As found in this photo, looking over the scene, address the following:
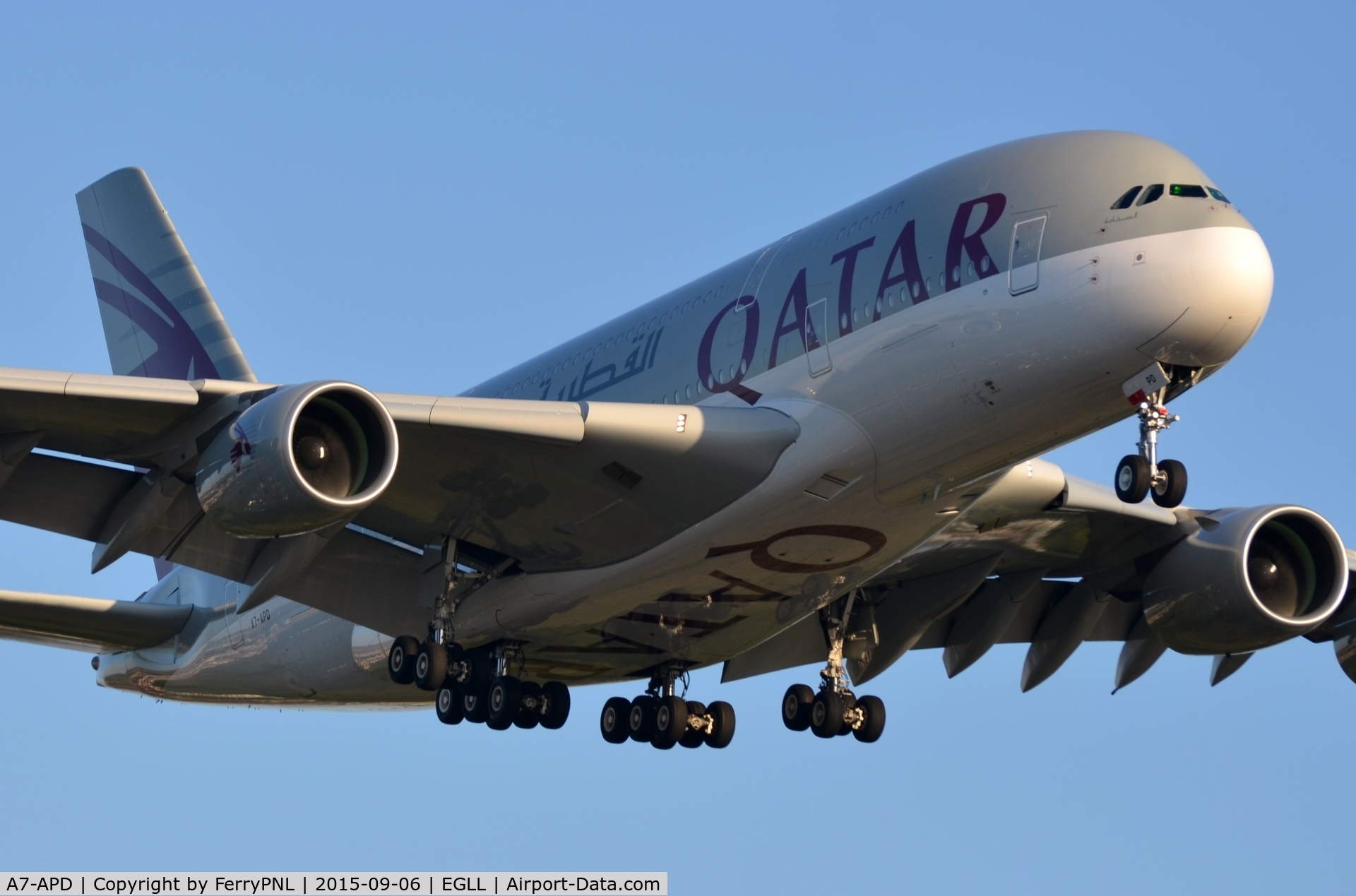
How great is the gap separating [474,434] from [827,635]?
791 cm

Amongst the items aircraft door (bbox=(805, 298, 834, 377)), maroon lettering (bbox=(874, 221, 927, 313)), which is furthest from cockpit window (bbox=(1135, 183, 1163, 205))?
aircraft door (bbox=(805, 298, 834, 377))

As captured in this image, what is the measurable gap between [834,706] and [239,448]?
1037 centimetres

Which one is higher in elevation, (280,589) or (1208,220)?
(1208,220)

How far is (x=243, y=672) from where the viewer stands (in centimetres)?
2855

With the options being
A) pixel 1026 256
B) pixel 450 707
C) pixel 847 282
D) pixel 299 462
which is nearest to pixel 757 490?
pixel 847 282

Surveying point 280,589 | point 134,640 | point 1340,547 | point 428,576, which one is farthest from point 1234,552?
point 134,640

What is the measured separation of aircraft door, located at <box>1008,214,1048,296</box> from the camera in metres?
19.3

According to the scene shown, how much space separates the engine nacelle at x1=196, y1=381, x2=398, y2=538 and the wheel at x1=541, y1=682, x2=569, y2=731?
22.0ft

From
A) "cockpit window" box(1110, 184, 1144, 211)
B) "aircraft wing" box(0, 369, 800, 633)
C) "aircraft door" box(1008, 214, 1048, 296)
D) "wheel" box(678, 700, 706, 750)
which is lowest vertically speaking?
"wheel" box(678, 700, 706, 750)

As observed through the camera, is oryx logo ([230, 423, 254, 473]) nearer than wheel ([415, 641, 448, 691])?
Yes

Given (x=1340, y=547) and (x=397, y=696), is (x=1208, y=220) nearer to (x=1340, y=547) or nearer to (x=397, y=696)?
(x=1340, y=547)

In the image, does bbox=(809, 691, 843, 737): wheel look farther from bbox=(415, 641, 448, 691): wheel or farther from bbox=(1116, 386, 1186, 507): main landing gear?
bbox=(1116, 386, 1186, 507): main landing gear

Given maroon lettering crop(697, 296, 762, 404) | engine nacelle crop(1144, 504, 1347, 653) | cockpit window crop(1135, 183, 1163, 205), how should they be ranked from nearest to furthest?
cockpit window crop(1135, 183, 1163, 205) < maroon lettering crop(697, 296, 762, 404) < engine nacelle crop(1144, 504, 1347, 653)

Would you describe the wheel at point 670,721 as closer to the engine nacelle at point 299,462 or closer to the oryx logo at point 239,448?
the engine nacelle at point 299,462
